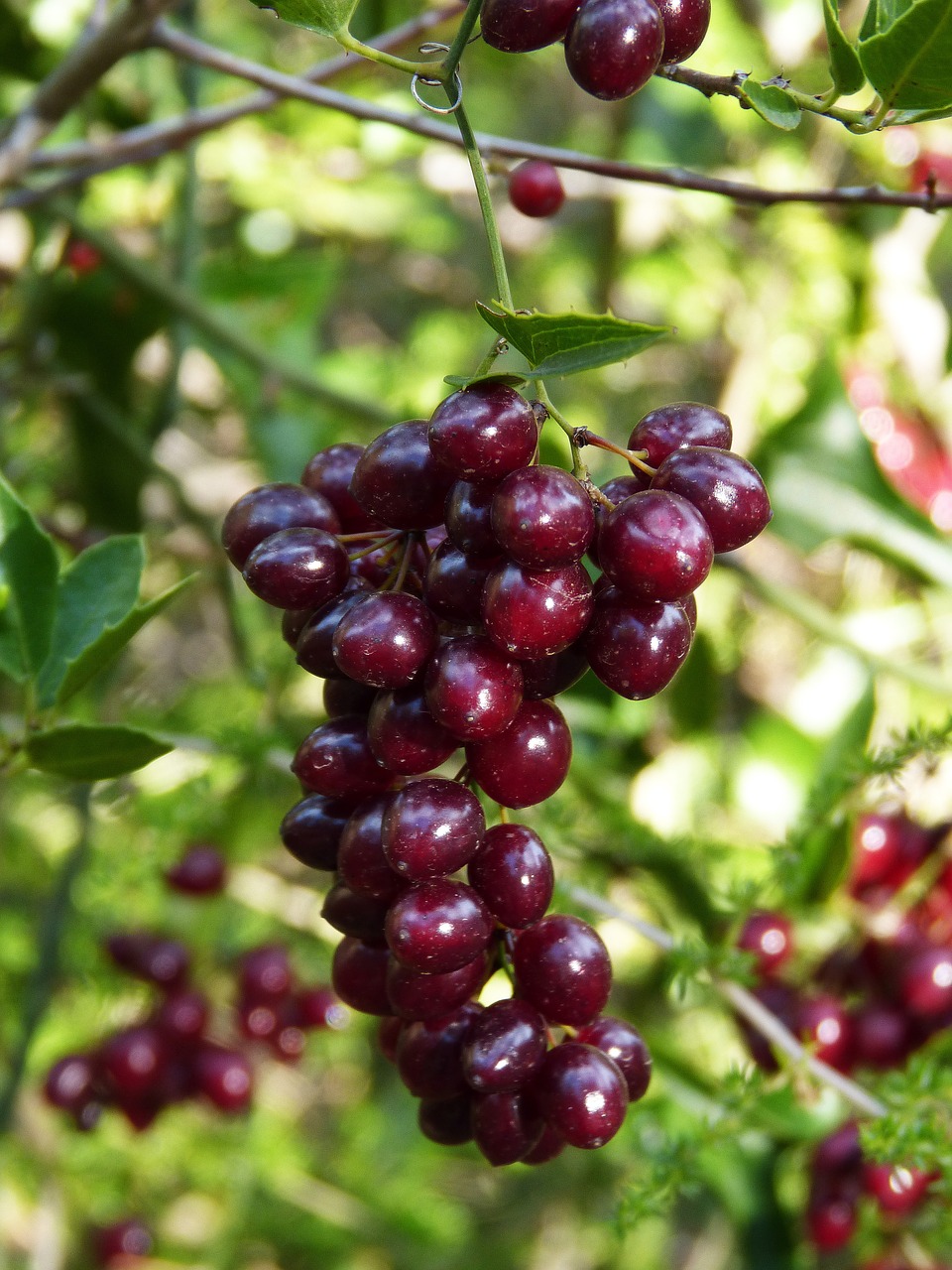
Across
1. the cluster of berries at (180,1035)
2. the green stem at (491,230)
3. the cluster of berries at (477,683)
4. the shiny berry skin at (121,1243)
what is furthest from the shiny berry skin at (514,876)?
the shiny berry skin at (121,1243)

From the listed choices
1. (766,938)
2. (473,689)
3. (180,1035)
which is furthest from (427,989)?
(180,1035)

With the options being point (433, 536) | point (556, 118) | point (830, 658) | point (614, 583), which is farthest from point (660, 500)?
point (556, 118)

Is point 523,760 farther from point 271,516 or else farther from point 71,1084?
point 71,1084

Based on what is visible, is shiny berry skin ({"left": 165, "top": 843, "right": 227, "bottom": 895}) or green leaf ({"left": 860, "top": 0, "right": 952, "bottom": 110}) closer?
green leaf ({"left": 860, "top": 0, "right": 952, "bottom": 110})

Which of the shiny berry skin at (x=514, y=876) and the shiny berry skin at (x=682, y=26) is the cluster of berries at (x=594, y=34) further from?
the shiny berry skin at (x=514, y=876)

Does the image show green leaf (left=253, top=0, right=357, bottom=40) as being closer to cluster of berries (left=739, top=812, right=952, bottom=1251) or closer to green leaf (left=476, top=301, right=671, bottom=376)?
green leaf (left=476, top=301, right=671, bottom=376)

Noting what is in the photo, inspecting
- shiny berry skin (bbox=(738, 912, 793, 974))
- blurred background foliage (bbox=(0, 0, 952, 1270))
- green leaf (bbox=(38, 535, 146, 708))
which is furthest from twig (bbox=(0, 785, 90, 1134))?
shiny berry skin (bbox=(738, 912, 793, 974))
